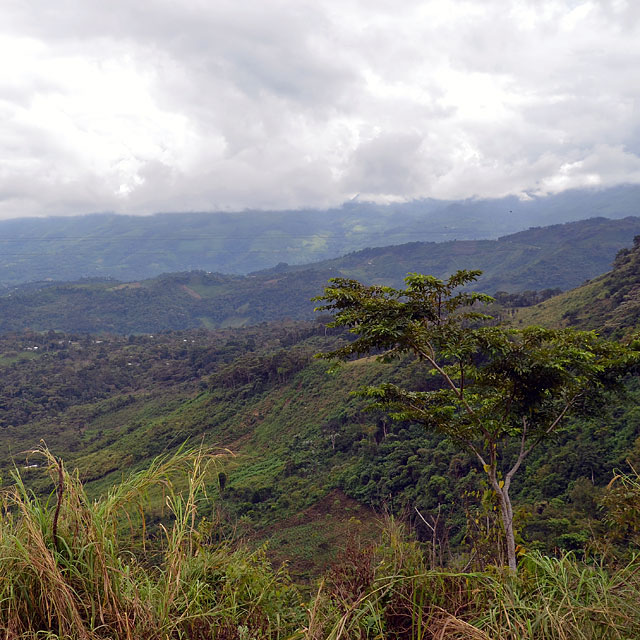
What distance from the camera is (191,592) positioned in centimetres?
255

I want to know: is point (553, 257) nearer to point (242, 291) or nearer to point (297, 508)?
point (242, 291)

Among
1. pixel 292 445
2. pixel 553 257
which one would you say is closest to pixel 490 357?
pixel 292 445

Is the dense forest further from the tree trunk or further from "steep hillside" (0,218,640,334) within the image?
"steep hillside" (0,218,640,334)

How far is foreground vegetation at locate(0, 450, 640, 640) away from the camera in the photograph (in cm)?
212

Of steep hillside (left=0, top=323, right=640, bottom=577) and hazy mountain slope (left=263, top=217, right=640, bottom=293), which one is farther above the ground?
hazy mountain slope (left=263, top=217, right=640, bottom=293)

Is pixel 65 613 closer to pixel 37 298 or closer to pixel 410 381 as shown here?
pixel 410 381

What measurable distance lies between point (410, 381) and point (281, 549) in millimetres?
15426

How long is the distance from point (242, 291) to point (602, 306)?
16036 cm

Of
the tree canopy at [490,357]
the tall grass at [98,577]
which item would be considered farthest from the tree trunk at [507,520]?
the tall grass at [98,577]

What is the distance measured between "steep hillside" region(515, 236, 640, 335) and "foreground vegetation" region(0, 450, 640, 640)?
83.3 ft

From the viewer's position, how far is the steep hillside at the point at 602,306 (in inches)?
1094

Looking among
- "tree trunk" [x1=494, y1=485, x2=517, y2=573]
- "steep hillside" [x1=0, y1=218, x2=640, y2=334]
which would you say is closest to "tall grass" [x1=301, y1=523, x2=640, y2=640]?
"tree trunk" [x1=494, y1=485, x2=517, y2=573]

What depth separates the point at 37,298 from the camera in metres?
163

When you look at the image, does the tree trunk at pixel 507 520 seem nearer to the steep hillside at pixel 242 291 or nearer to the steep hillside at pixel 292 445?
the steep hillside at pixel 292 445
